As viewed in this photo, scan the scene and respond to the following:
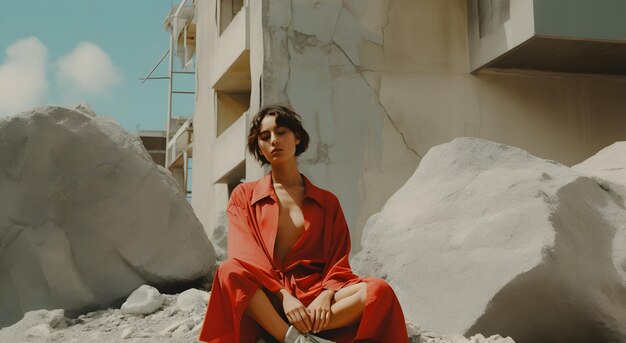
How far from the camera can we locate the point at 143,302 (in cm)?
432

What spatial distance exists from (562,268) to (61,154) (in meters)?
2.93

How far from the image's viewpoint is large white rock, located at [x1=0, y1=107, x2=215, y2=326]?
4559 mm

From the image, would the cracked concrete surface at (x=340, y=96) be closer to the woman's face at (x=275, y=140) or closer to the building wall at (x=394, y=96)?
the building wall at (x=394, y=96)

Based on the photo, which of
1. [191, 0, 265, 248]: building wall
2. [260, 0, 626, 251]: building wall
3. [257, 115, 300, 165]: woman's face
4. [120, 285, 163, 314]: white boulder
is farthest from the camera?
[191, 0, 265, 248]: building wall

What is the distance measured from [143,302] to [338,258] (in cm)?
154

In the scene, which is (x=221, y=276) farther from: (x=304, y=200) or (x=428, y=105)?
(x=428, y=105)

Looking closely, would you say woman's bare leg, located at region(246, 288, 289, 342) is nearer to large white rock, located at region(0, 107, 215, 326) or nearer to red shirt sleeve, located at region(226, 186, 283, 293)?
red shirt sleeve, located at region(226, 186, 283, 293)

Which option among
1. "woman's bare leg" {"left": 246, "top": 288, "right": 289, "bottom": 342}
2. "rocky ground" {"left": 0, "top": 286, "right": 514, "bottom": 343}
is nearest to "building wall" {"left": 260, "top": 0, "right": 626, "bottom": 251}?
"rocky ground" {"left": 0, "top": 286, "right": 514, "bottom": 343}

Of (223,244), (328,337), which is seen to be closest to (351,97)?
(223,244)

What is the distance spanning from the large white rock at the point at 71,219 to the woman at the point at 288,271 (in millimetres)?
1545

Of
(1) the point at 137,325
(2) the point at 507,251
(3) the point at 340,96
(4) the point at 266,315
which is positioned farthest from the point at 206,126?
(4) the point at 266,315

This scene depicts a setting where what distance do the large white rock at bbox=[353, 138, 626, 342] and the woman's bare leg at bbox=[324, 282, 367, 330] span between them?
0.87m

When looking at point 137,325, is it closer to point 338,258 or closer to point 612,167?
point 338,258

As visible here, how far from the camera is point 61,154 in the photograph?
4621mm
